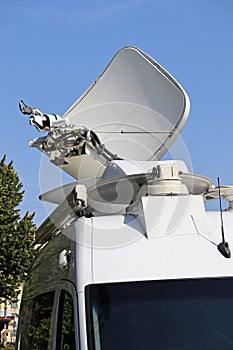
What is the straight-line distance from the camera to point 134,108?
938cm

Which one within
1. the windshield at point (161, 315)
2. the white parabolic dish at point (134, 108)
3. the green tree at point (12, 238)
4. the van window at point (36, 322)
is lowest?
the windshield at point (161, 315)

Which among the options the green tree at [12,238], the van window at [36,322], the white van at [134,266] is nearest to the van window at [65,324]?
the white van at [134,266]

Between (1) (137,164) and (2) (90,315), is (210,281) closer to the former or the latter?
(2) (90,315)

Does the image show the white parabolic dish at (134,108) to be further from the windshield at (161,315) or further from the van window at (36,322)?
the windshield at (161,315)

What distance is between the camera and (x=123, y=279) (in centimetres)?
521

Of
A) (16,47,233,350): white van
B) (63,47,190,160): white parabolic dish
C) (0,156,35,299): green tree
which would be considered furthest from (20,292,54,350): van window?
(0,156,35,299): green tree

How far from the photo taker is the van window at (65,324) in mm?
5220

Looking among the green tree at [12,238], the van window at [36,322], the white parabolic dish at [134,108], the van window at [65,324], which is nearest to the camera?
the van window at [65,324]

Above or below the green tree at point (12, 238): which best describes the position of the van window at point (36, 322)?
below

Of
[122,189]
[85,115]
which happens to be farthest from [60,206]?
[85,115]

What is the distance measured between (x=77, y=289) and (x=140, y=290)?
0.43 m

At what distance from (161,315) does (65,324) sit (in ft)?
2.52

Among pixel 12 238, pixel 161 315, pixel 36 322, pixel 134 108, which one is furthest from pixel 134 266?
pixel 12 238

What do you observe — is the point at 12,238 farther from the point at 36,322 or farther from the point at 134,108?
the point at 36,322
